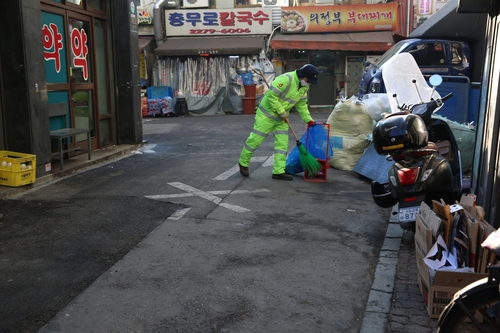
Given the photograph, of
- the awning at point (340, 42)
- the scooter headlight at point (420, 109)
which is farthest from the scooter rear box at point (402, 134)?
the awning at point (340, 42)

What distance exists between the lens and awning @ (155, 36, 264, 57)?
2098cm

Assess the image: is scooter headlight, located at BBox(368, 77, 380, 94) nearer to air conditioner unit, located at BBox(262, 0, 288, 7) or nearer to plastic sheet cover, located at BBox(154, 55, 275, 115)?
plastic sheet cover, located at BBox(154, 55, 275, 115)

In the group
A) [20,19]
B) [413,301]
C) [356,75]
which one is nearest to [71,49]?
[20,19]

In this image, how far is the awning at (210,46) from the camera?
68.8 feet

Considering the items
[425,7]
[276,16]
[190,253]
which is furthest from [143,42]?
[190,253]

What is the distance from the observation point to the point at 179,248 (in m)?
5.16

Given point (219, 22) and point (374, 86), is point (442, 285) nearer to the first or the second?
point (374, 86)

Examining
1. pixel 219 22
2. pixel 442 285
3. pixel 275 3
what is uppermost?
pixel 275 3

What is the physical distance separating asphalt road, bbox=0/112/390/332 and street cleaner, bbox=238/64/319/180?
34cm

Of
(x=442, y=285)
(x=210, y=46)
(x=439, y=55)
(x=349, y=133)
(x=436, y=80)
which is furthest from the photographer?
(x=210, y=46)

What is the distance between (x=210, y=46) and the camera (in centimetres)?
2144

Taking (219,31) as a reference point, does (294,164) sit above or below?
below

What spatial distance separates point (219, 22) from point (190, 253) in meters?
18.5

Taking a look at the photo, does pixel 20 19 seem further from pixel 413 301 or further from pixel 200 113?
pixel 200 113
